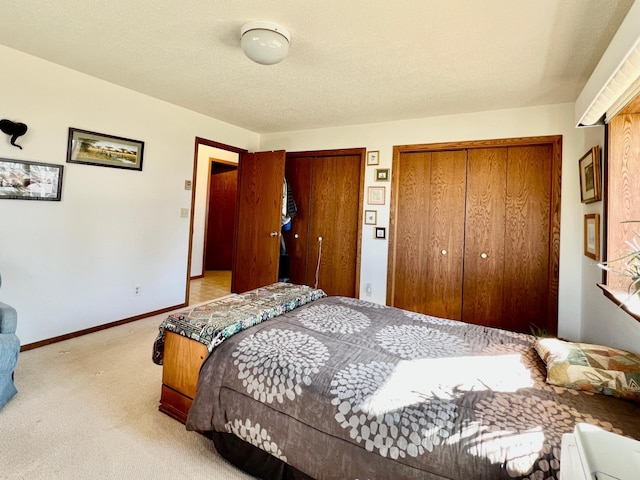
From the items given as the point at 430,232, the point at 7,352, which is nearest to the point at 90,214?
the point at 7,352

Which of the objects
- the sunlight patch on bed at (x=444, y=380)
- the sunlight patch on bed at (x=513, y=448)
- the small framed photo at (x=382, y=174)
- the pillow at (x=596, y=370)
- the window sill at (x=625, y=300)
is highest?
the small framed photo at (x=382, y=174)

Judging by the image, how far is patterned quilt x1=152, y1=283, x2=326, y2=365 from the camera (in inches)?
62.0

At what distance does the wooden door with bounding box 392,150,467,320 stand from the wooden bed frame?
8.27 feet

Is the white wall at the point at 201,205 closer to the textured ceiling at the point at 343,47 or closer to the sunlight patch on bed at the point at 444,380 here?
the textured ceiling at the point at 343,47

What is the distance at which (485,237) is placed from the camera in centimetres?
326

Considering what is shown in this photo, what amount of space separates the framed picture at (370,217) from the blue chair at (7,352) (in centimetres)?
312

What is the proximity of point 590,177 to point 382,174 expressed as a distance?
6.14ft

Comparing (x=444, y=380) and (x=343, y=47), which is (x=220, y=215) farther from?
(x=444, y=380)

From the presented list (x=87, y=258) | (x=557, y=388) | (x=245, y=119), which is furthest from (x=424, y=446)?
(x=245, y=119)

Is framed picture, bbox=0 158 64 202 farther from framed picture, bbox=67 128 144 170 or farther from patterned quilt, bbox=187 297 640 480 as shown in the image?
patterned quilt, bbox=187 297 640 480

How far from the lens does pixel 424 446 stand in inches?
38.8

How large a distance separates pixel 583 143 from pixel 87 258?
451 centimetres

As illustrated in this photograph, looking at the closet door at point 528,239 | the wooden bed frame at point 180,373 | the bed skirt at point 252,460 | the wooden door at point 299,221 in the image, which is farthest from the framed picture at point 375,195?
the bed skirt at point 252,460

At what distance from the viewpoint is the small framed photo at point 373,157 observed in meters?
3.72
